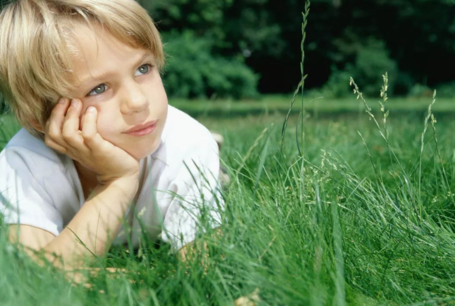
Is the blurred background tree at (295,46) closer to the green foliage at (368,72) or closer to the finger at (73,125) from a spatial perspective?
the green foliage at (368,72)

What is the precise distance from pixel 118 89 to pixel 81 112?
0.15 meters

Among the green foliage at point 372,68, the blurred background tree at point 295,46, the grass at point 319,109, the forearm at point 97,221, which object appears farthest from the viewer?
the green foliage at point 372,68

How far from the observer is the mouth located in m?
1.92

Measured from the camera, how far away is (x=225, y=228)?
1504 mm

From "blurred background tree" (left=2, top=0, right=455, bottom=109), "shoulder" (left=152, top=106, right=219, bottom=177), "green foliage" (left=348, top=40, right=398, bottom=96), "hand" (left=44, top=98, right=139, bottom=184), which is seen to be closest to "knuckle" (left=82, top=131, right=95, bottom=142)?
"hand" (left=44, top=98, right=139, bottom=184)

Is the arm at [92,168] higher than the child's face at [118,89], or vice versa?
the child's face at [118,89]

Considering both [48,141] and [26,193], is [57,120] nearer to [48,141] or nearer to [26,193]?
[48,141]

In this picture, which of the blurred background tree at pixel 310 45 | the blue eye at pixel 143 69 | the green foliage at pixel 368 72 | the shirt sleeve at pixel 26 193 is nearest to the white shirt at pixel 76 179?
the shirt sleeve at pixel 26 193

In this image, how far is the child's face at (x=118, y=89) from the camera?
1.85m

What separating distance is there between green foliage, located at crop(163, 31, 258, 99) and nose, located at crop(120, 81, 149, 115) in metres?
18.9

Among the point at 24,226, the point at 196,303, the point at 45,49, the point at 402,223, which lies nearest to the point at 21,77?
the point at 45,49

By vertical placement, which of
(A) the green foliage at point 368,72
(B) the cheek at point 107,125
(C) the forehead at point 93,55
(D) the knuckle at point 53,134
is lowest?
(A) the green foliage at point 368,72

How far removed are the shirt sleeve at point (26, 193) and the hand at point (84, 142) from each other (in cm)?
14

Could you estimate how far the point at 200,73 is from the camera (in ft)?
74.0
